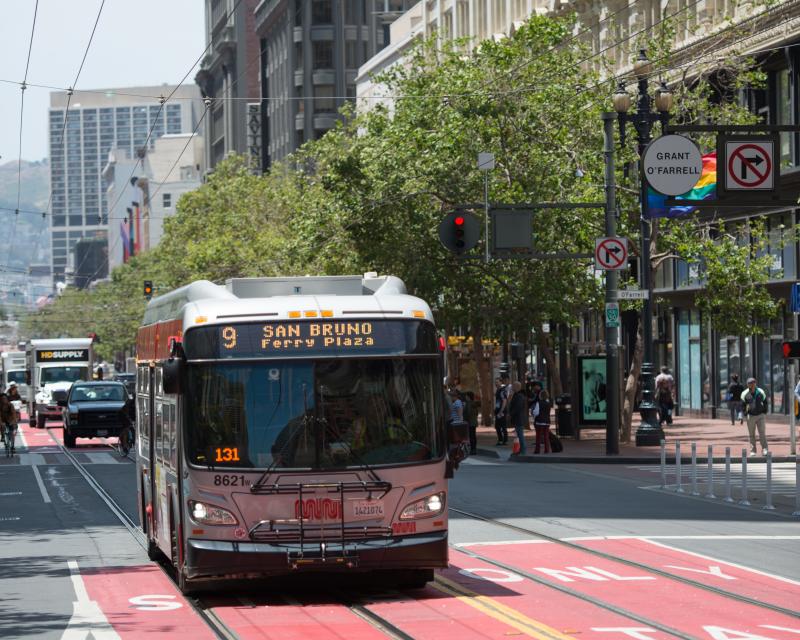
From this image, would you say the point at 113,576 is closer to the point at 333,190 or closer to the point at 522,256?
the point at 522,256

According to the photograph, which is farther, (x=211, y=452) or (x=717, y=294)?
(x=717, y=294)

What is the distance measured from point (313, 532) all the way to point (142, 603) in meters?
1.80

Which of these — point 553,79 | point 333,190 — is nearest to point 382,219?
point 333,190

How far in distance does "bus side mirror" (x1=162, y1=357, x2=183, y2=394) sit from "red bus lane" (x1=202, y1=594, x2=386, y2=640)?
181 centimetres

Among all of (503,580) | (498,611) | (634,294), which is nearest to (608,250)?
(634,294)

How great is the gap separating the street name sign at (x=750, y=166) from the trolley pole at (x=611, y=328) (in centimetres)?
1223

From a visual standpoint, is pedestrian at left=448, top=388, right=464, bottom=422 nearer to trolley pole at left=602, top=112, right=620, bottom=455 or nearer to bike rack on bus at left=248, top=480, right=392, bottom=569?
trolley pole at left=602, top=112, right=620, bottom=455

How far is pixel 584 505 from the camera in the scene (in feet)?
79.3

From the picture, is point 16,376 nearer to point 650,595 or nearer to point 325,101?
point 325,101

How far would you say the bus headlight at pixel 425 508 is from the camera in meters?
13.7

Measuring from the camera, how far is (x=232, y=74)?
15075cm

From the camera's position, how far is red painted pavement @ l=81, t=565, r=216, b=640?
12.6 meters

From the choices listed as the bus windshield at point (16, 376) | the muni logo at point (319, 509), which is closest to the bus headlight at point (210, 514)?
the muni logo at point (319, 509)

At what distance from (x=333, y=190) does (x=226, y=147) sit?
108 metres
